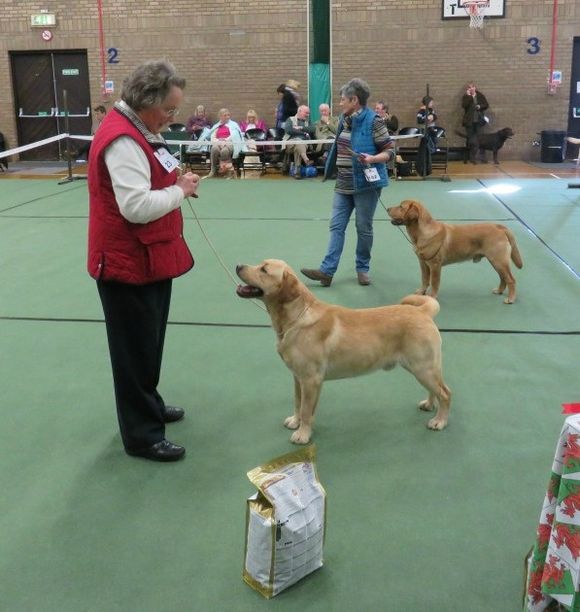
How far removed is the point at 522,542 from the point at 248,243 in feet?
18.0

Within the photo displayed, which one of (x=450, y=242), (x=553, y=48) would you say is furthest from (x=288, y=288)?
(x=553, y=48)

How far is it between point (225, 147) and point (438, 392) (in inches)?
453

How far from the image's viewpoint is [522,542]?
2564mm

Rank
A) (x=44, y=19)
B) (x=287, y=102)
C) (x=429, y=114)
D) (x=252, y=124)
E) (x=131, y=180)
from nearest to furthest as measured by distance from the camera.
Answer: (x=131, y=180) → (x=287, y=102) → (x=429, y=114) → (x=252, y=124) → (x=44, y=19)

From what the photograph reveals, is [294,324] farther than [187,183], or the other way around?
[294,324]

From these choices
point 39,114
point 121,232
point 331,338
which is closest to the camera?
point 121,232

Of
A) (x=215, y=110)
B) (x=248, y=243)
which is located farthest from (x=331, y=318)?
(x=215, y=110)

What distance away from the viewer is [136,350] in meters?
3.00

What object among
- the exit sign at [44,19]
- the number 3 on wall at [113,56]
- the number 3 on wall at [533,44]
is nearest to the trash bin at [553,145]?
the number 3 on wall at [533,44]

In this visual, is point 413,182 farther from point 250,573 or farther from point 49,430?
point 250,573

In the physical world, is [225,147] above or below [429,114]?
below

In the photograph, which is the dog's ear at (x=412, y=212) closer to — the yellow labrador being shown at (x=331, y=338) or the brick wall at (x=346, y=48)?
the yellow labrador being shown at (x=331, y=338)

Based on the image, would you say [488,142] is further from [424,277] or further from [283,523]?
[283,523]

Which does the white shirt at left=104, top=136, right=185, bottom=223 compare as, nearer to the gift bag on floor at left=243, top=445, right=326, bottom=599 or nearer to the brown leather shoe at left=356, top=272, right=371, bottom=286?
the gift bag on floor at left=243, top=445, right=326, bottom=599
